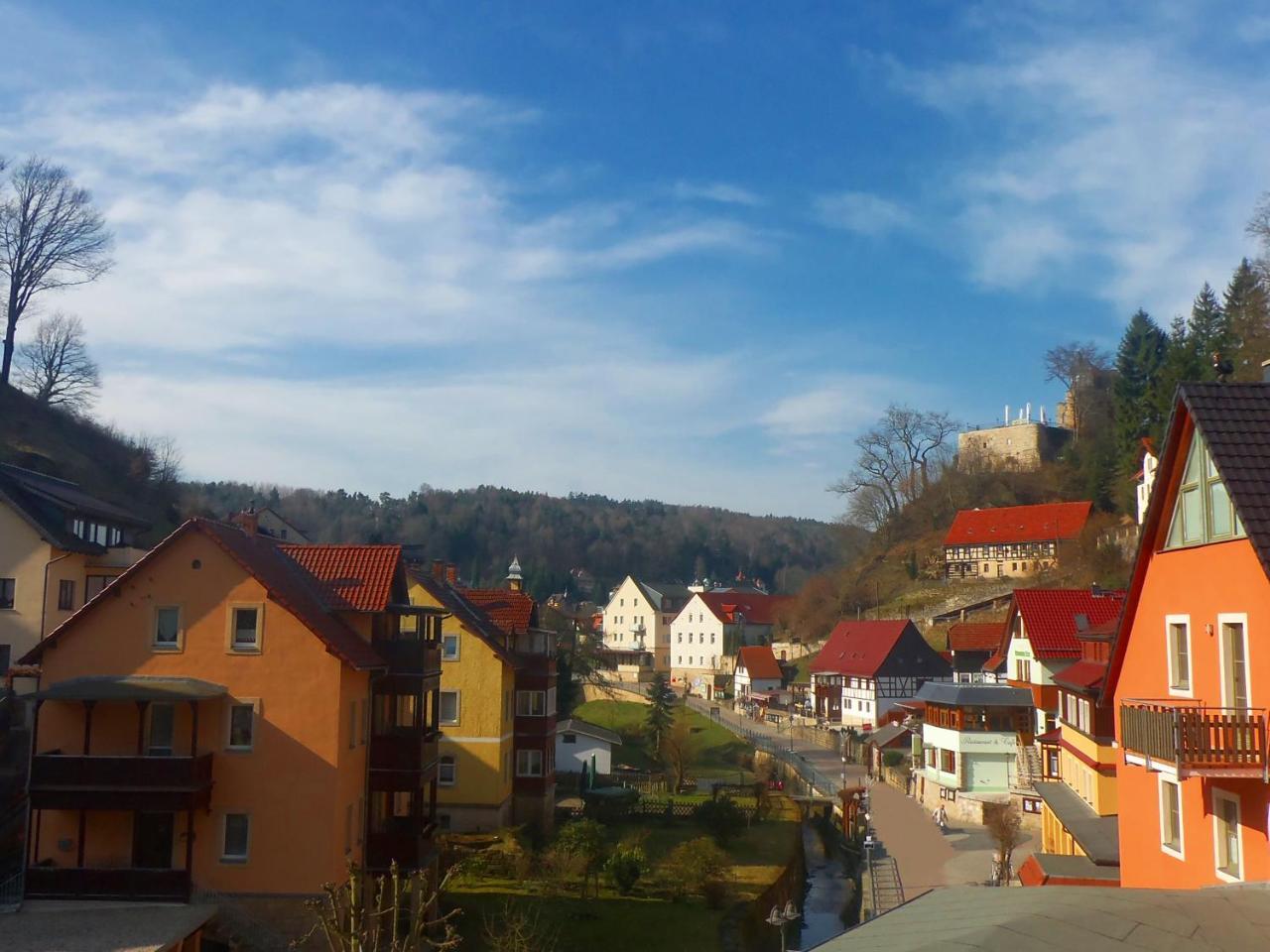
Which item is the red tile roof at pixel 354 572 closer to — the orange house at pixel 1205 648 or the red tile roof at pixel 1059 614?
the orange house at pixel 1205 648

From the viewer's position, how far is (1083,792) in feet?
101

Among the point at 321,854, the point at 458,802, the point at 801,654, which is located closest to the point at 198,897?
the point at 321,854

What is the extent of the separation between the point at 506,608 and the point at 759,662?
5551 cm

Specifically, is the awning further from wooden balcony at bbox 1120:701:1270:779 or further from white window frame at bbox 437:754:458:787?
wooden balcony at bbox 1120:701:1270:779

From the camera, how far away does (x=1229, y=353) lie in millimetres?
53219

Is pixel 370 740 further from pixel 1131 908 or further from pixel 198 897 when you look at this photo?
pixel 1131 908

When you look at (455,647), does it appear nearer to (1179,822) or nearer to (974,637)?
(1179,822)

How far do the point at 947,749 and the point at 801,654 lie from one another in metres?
52.7

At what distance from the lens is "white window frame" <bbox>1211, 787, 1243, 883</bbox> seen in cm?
1359

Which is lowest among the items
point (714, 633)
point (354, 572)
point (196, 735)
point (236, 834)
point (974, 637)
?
point (236, 834)

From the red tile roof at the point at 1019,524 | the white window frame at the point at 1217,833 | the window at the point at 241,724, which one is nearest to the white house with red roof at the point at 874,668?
the red tile roof at the point at 1019,524

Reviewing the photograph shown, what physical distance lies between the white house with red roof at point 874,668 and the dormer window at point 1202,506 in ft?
187

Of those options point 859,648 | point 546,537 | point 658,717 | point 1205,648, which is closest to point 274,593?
point 1205,648

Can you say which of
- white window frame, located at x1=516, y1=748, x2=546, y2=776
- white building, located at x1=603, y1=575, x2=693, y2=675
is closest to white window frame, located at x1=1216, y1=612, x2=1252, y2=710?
white window frame, located at x1=516, y1=748, x2=546, y2=776
